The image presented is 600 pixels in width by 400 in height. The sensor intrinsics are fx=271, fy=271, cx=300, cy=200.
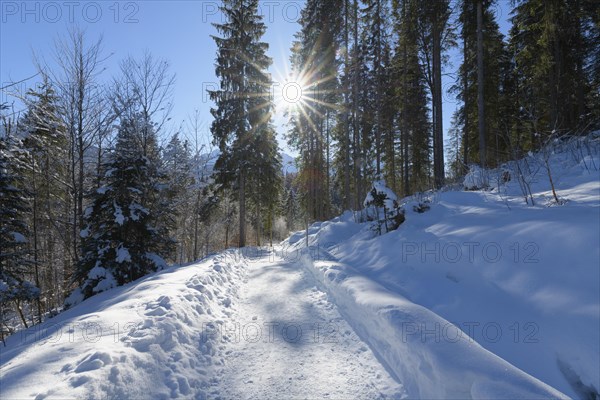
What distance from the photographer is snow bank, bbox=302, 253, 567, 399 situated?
2.21m

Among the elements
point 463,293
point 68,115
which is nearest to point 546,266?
point 463,293

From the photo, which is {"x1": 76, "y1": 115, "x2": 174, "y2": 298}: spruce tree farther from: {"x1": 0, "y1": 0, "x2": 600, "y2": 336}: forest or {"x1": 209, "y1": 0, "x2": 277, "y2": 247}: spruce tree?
{"x1": 209, "y1": 0, "x2": 277, "y2": 247}: spruce tree

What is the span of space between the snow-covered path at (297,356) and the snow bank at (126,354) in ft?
1.14

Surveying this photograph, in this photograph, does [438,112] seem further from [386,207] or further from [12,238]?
[12,238]

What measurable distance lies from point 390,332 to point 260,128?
15.3 metres

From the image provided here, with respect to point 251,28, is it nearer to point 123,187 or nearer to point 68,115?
point 68,115

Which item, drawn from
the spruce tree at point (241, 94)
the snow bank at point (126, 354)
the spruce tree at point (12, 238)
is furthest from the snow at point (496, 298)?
the spruce tree at point (241, 94)

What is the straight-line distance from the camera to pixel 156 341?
344cm

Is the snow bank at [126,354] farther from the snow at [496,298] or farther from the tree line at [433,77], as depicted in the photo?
the tree line at [433,77]

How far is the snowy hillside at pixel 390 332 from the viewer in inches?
99.0

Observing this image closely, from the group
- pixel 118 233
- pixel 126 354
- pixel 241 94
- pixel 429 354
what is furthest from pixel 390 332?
pixel 241 94

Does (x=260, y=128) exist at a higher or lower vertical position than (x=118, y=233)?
higher

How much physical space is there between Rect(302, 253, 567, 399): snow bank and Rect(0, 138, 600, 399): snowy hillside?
0.6 inches

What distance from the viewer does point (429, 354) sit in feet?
8.92
